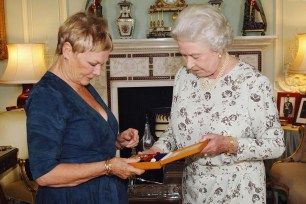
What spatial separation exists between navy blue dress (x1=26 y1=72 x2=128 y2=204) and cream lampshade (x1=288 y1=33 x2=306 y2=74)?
264cm

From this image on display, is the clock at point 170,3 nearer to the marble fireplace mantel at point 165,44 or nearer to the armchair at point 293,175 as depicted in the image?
the marble fireplace mantel at point 165,44

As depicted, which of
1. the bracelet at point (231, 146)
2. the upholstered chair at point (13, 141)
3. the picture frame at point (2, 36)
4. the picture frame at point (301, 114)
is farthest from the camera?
the picture frame at point (2, 36)

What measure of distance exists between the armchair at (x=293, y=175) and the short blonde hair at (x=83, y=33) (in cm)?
207

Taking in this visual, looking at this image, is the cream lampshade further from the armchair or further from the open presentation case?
the open presentation case

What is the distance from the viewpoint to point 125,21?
14.2 feet

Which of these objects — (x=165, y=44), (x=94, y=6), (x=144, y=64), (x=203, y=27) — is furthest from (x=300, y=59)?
(x=203, y=27)

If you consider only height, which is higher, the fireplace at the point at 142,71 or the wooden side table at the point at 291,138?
the fireplace at the point at 142,71

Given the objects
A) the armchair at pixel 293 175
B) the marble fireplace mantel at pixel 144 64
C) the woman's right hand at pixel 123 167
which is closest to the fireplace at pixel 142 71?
the marble fireplace mantel at pixel 144 64

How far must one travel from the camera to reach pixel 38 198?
1.59 m

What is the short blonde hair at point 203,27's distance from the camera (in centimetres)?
172

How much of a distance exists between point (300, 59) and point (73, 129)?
296 centimetres

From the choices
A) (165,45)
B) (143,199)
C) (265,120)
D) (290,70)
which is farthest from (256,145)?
(165,45)

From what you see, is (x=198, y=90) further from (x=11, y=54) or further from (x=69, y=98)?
(x=11, y=54)

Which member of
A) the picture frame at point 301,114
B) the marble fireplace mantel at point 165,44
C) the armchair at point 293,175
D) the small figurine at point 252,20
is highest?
the small figurine at point 252,20
